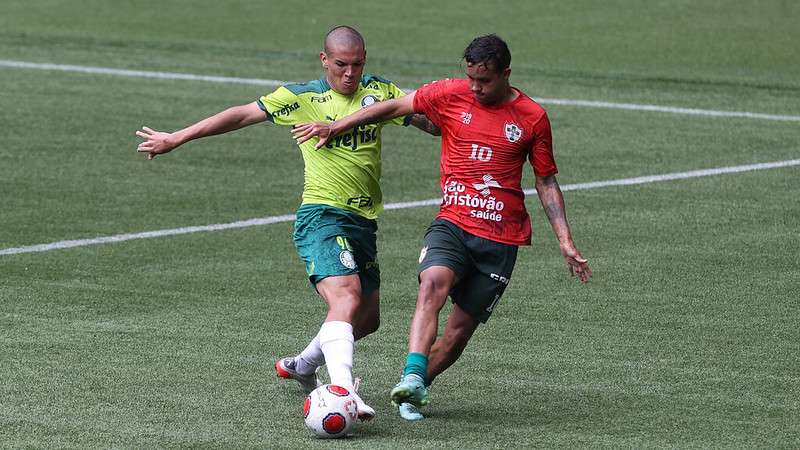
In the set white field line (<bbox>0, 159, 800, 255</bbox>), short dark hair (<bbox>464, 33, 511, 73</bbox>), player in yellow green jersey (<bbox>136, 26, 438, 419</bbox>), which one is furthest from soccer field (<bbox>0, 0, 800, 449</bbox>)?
short dark hair (<bbox>464, 33, 511, 73</bbox>)

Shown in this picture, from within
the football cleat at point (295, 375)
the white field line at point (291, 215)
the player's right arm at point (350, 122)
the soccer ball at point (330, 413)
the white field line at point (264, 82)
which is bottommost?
the white field line at point (264, 82)

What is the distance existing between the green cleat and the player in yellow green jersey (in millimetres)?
599

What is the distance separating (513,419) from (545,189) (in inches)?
50.0

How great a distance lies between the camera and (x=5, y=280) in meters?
12.0

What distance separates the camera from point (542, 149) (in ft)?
28.8

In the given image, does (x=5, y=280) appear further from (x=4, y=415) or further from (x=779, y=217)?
(x=779, y=217)

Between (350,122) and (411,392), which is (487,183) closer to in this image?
(350,122)

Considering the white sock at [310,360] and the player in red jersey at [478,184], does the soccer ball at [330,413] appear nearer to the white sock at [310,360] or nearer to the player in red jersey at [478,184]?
the player in red jersey at [478,184]

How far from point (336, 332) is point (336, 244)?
22.2 inches

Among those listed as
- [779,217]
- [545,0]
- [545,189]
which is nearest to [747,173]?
[779,217]

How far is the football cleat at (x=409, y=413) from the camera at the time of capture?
8.52m

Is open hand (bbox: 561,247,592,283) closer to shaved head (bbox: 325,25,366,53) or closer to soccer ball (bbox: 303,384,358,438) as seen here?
soccer ball (bbox: 303,384,358,438)

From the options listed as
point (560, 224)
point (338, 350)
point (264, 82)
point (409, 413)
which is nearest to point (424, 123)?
point (560, 224)

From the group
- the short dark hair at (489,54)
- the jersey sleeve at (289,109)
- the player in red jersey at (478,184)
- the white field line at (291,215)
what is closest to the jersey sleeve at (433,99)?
the player in red jersey at (478,184)
